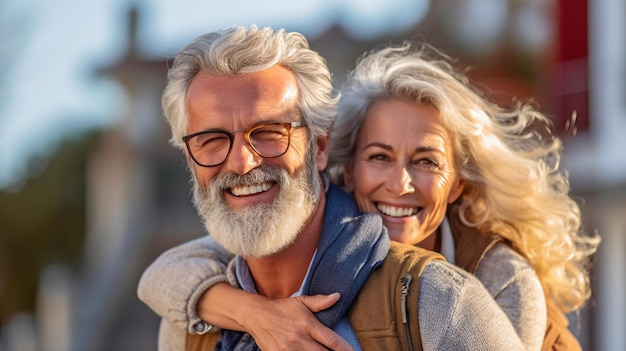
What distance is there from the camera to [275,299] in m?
3.79

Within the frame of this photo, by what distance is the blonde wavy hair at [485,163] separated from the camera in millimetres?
4281

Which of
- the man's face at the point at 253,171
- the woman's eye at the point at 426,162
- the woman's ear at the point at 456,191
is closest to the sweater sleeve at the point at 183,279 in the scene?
the man's face at the point at 253,171

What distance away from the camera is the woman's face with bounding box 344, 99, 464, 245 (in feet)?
Answer: 13.6

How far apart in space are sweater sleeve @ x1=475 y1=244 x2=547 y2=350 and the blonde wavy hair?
16cm

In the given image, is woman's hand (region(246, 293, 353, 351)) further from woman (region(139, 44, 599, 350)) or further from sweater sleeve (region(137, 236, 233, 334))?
sweater sleeve (region(137, 236, 233, 334))

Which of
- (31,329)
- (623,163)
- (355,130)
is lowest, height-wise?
(31,329)

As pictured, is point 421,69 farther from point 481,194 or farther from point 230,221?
point 230,221

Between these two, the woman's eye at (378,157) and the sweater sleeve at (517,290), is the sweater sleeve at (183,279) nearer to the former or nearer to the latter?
the woman's eye at (378,157)

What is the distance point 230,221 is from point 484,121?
3.81ft

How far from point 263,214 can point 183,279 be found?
0.52m

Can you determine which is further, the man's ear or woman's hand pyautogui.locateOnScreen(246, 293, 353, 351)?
the man's ear

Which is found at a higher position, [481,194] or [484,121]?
[484,121]

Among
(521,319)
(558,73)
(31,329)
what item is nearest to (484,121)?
(521,319)

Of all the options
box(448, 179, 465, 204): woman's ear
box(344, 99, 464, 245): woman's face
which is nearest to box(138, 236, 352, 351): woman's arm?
box(344, 99, 464, 245): woman's face
